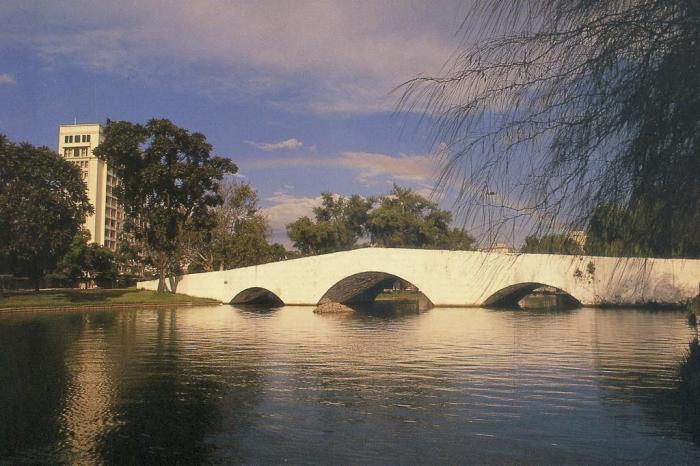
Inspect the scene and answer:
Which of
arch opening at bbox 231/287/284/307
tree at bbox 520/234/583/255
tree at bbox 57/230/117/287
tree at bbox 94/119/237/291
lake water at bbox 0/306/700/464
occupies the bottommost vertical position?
lake water at bbox 0/306/700/464

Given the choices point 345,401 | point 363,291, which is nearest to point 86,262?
point 363,291

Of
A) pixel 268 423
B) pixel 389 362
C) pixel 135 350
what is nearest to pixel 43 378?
pixel 135 350

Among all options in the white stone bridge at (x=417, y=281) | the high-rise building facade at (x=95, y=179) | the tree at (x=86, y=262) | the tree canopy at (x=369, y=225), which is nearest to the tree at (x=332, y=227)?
the tree canopy at (x=369, y=225)

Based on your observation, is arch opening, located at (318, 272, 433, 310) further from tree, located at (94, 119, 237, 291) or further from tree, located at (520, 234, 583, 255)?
tree, located at (520, 234, 583, 255)

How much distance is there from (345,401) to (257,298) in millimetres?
44951

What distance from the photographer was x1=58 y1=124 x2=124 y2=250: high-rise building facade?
9606 cm

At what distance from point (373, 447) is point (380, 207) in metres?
64.4

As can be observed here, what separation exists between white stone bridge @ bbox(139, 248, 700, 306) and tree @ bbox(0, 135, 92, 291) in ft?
34.4

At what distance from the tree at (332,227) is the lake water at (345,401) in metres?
43.2

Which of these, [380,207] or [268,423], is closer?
[268,423]

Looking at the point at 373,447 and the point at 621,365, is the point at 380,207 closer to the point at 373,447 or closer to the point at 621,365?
the point at 621,365

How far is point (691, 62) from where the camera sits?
395cm

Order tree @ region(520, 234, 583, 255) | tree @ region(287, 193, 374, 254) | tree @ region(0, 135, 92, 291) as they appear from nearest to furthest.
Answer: tree @ region(520, 234, 583, 255), tree @ region(0, 135, 92, 291), tree @ region(287, 193, 374, 254)

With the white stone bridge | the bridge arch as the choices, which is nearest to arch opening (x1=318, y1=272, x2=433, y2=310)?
the bridge arch
